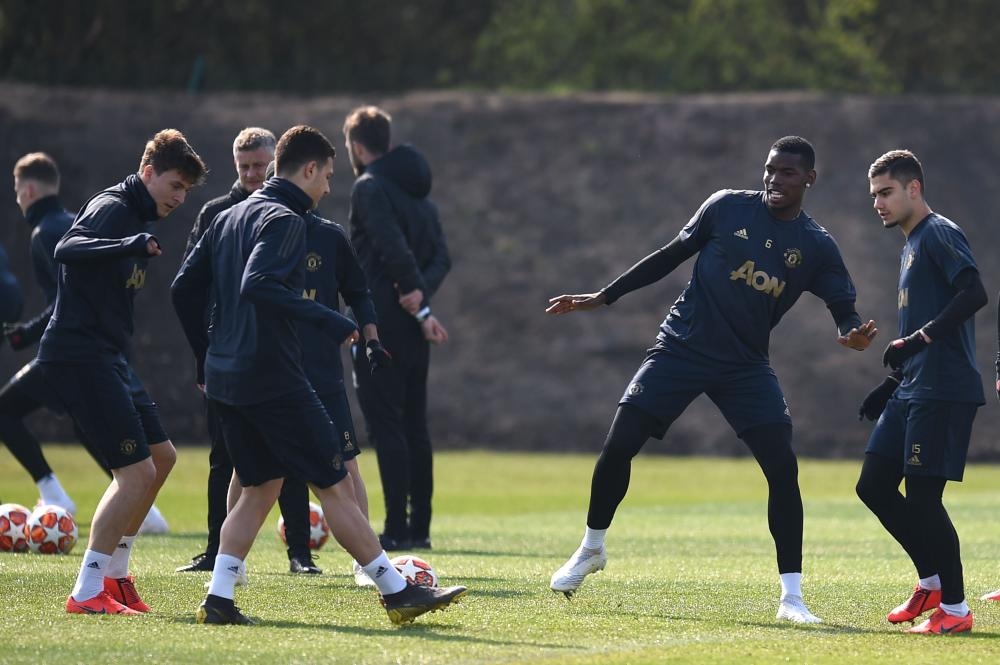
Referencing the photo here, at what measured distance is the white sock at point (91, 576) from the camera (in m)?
7.30

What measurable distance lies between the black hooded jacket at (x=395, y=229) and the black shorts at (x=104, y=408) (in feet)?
12.3

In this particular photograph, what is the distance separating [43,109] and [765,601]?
30025 millimetres

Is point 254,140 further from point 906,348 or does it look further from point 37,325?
point 906,348

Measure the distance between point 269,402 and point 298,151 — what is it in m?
1.20

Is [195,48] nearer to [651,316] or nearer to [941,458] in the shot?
[651,316]

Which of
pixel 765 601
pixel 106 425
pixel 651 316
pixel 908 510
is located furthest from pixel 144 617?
pixel 651 316

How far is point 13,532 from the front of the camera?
412 inches

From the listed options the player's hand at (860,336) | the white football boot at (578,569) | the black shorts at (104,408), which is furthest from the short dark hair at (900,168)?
the black shorts at (104,408)

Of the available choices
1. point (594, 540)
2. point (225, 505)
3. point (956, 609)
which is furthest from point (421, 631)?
point (225, 505)

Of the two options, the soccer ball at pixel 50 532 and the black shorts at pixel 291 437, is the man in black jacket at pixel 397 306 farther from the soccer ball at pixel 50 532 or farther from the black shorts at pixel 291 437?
the black shorts at pixel 291 437

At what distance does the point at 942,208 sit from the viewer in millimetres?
35000

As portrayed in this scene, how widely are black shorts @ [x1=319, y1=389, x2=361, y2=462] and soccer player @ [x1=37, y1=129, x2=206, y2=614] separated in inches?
41.4

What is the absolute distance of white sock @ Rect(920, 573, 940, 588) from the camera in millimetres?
7715

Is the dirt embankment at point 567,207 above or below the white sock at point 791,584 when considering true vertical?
above
